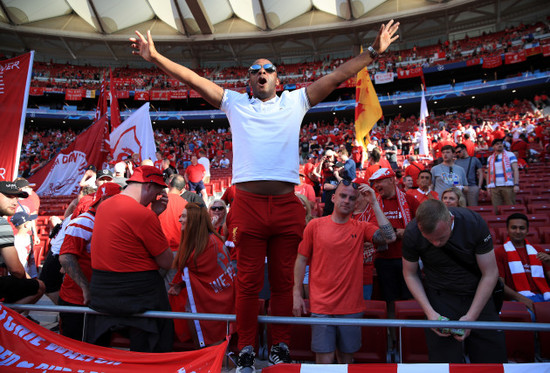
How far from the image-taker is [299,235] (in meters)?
2.18

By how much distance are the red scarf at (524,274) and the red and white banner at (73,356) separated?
9.21ft

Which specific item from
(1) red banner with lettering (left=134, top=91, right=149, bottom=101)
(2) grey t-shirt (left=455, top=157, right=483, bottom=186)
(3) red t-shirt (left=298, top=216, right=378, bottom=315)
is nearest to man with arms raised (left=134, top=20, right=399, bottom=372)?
(3) red t-shirt (left=298, top=216, right=378, bottom=315)

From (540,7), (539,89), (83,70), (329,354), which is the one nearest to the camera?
(329,354)

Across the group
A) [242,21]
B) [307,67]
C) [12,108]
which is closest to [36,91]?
[242,21]

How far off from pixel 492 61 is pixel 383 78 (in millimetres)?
8013

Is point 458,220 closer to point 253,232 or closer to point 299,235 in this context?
point 299,235

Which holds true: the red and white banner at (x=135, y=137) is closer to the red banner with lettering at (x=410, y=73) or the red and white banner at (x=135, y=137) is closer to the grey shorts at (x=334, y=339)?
the grey shorts at (x=334, y=339)

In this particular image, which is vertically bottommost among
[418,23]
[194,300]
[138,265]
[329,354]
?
[329,354]

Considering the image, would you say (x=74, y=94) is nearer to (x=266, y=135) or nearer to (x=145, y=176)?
(x=145, y=176)

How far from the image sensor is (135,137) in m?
7.59

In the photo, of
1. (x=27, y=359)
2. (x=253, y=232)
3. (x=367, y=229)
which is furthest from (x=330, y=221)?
(x=27, y=359)

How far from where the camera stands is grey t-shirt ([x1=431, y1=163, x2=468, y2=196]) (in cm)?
610

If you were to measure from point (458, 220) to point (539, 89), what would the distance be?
32509 mm

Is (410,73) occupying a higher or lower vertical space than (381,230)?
higher
